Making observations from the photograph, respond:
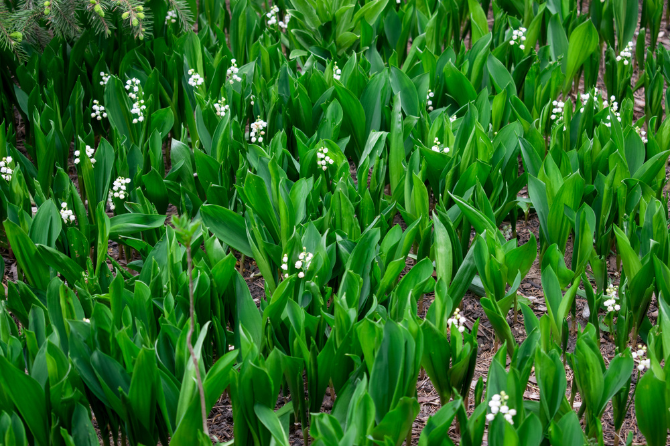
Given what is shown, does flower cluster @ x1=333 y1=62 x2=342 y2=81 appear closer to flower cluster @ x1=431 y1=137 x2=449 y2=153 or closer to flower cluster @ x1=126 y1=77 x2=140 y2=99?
flower cluster @ x1=431 y1=137 x2=449 y2=153

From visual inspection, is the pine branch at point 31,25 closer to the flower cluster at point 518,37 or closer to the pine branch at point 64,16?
the pine branch at point 64,16

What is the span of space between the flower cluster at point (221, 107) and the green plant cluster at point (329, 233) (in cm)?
4

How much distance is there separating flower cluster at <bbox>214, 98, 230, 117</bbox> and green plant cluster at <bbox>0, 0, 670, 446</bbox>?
0.04 m

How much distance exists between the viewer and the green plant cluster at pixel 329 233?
1568 mm

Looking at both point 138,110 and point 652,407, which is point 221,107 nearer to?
point 138,110

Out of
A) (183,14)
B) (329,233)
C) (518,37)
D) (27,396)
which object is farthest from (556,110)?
(27,396)

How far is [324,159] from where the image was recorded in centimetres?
243

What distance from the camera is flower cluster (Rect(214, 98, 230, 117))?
8.57 ft

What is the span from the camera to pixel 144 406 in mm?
1577

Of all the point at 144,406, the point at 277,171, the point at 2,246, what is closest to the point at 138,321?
the point at 144,406

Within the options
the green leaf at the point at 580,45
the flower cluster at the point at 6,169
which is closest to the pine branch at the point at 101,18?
the flower cluster at the point at 6,169

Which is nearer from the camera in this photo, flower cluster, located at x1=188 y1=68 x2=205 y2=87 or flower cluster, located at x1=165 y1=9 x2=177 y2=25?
flower cluster, located at x1=188 y1=68 x2=205 y2=87

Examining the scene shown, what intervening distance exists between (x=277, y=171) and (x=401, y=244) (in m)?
0.48

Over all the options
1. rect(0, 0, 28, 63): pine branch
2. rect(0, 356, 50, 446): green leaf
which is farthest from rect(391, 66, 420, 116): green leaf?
rect(0, 356, 50, 446): green leaf
